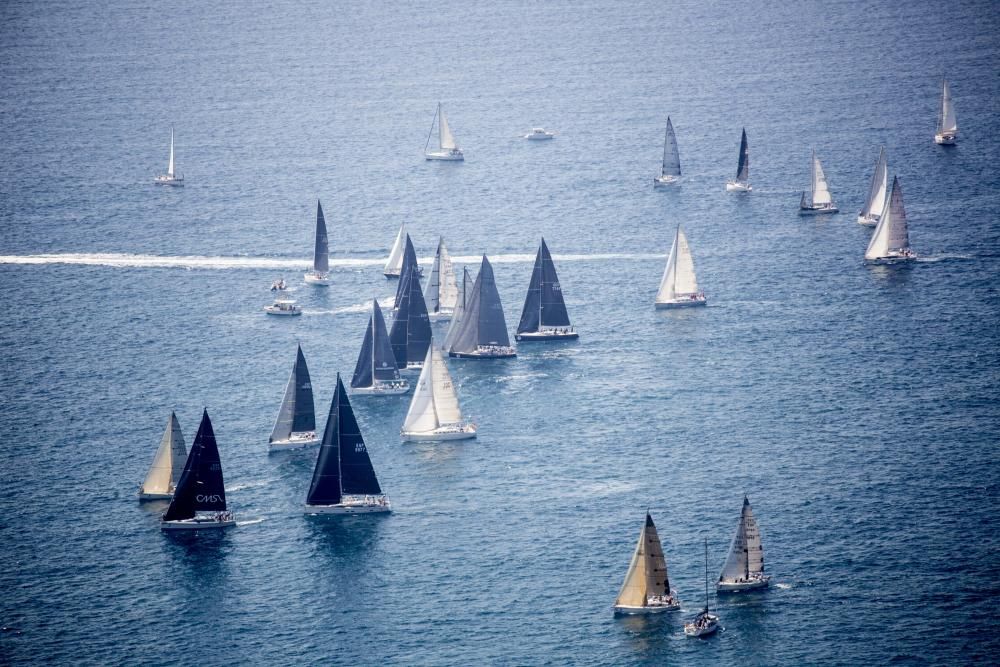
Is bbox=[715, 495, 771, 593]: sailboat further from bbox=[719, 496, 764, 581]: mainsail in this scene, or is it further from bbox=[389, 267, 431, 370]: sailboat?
bbox=[389, 267, 431, 370]: sailboat

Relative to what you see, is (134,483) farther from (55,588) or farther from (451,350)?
(451,350)

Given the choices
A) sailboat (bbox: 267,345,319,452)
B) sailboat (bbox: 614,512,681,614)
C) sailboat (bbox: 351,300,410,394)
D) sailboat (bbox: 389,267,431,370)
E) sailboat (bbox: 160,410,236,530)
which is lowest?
sailboat (bbox: 614,512,681,614)

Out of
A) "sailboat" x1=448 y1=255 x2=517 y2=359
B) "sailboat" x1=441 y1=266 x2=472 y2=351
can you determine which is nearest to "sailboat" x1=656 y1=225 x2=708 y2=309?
"sailboat" x1=448 y1=255 x2=517 y2=359

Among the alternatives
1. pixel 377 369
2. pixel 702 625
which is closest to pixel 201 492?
pixel 377 369

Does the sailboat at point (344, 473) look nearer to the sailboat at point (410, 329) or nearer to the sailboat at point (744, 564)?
the sailboat at point (410, 329)

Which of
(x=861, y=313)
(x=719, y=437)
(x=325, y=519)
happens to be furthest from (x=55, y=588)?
(x=861, y=313)

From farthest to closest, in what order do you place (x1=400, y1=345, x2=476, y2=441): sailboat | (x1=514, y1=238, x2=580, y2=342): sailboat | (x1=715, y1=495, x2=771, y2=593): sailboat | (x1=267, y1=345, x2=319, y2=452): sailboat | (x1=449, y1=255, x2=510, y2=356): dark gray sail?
(x1=514, y1=238, x2=580, y2=342): sailboat → (x1=449, y1=255, x2=510, y2=356): dark gray sail → (x1=400, y1=345, x2=476, y2=441): sailboat → (x1=267, y1=345, x2=319, y2=452): sailboat → (x1=715, y1=495, x2=771, y2=593): sailboat

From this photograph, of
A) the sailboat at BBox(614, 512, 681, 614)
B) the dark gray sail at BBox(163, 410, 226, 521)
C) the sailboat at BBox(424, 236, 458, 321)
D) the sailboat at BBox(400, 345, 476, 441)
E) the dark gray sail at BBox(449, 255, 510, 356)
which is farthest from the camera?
the sailboat at BBox(424, 236, 458, 321)

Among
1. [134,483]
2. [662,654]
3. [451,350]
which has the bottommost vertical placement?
[662,654]
